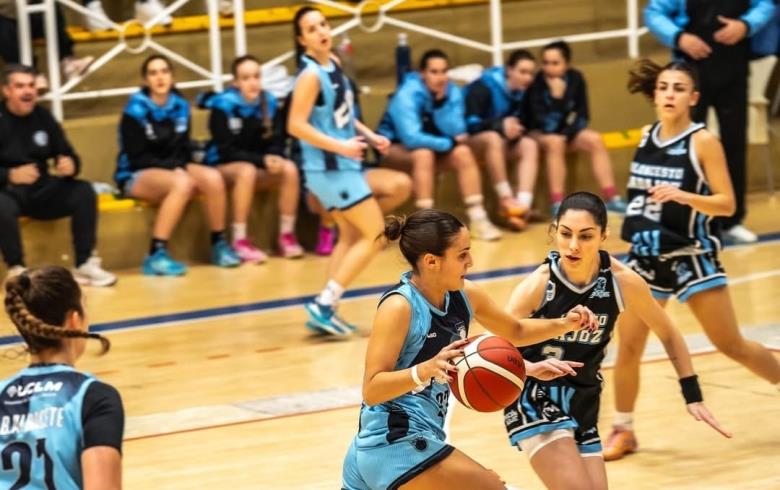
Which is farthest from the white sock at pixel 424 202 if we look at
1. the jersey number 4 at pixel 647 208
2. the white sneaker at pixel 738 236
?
the jersey number 4 at pixel 647 208

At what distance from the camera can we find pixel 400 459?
13.9 ft

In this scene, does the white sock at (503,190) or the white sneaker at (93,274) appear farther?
the white sock at (503,190)

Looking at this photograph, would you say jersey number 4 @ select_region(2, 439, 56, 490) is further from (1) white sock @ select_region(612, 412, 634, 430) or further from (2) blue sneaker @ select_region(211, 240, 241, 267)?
(2) blue sneaker @ select_region(211, 240, 241, 267)

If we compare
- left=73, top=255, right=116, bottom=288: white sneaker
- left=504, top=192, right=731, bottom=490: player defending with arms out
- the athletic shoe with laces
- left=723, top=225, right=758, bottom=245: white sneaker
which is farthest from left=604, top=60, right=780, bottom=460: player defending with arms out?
left=73, top=255, right=116, bottom=288: white sneaker

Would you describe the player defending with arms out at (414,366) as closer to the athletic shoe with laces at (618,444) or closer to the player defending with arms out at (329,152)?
the athletic shoe with laces at (618,444)

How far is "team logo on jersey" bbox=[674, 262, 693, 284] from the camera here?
6156mm

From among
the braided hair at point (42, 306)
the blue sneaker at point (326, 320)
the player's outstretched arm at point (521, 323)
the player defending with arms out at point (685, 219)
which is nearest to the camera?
the braided hair at point (42, 306)

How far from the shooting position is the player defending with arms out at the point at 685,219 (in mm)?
6129

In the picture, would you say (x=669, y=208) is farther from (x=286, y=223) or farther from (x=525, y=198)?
(x=525, y=198)

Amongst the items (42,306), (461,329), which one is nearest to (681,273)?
(461,329)

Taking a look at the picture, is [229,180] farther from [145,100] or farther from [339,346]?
[339,346]

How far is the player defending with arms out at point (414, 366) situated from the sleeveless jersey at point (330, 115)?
12.3ft

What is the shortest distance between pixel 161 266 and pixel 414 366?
6348 millimetres

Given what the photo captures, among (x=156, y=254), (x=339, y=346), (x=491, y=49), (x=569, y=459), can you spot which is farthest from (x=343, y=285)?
(x=491, y=49)
